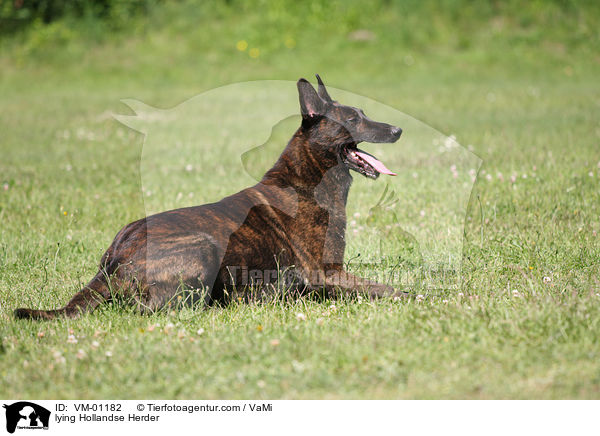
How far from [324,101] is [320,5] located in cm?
1716

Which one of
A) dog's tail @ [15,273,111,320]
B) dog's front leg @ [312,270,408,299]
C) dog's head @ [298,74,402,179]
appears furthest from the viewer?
dog's head @ [298,74,402,179]

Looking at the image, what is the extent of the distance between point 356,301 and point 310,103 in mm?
1481

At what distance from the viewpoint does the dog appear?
4.26 meters

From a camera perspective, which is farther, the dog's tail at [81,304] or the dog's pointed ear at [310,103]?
the dog's pointed ear at [310,103]

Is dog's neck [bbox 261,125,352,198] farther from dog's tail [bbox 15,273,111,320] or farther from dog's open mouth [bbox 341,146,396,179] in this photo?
dog's tail [bbox 15,273,111,320]

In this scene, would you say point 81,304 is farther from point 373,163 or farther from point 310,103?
point 373,163

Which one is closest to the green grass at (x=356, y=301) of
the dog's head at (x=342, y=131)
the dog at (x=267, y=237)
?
the dog at (x=267, y=237)
